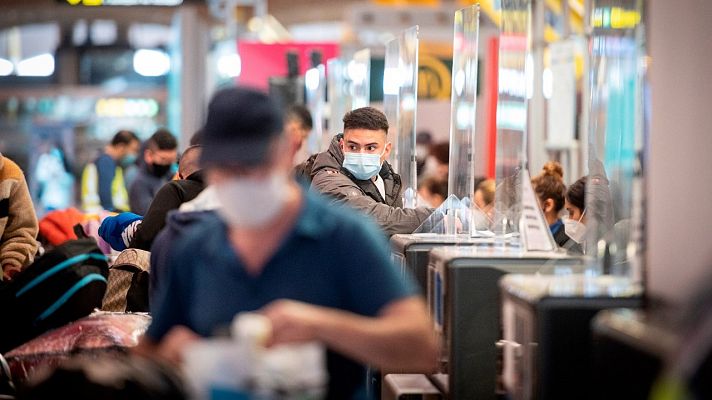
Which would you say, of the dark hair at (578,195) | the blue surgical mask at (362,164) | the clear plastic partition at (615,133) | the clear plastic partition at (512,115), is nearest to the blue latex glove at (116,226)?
the blue surgical mask at (362,164)

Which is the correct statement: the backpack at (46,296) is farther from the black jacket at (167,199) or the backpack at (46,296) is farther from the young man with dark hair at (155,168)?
the young man with dark hair at (155,168)

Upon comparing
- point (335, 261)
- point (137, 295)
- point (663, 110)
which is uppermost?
point (663, 110)

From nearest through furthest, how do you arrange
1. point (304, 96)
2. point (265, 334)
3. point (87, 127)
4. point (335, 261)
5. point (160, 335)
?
point (265, 334) < point (335, 261) < point (160, 335) < point (304, 96) < point (87, 127)

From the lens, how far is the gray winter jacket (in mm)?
6768

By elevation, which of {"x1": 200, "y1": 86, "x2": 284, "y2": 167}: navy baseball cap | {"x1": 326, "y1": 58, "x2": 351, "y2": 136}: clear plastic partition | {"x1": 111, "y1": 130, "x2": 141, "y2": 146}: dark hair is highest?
{"x1": 326, "y1": 58, "x2": 351, "y2": 136}: clear plastic partition

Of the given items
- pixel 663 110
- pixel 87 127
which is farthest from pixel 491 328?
pixel 87 127

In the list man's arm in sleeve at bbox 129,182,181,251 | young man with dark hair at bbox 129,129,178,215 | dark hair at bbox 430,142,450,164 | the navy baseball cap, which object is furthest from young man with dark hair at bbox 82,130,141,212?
the navy baseball cap

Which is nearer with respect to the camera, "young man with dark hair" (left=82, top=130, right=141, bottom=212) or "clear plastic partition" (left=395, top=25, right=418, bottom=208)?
"clear plastic partition" (left=395, top=25, right=418, bottom=208)

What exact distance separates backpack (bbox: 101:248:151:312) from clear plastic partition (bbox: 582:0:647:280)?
2.22 meters

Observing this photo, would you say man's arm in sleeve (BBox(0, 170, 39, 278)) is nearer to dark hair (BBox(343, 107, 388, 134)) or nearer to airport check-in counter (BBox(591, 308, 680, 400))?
dark hair (BBox(343, 107, 388, 134))

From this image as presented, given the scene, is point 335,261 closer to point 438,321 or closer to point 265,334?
point 265,334

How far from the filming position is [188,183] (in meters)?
6.07

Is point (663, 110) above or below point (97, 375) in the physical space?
above

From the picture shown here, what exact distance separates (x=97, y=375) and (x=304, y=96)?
11997 mm
